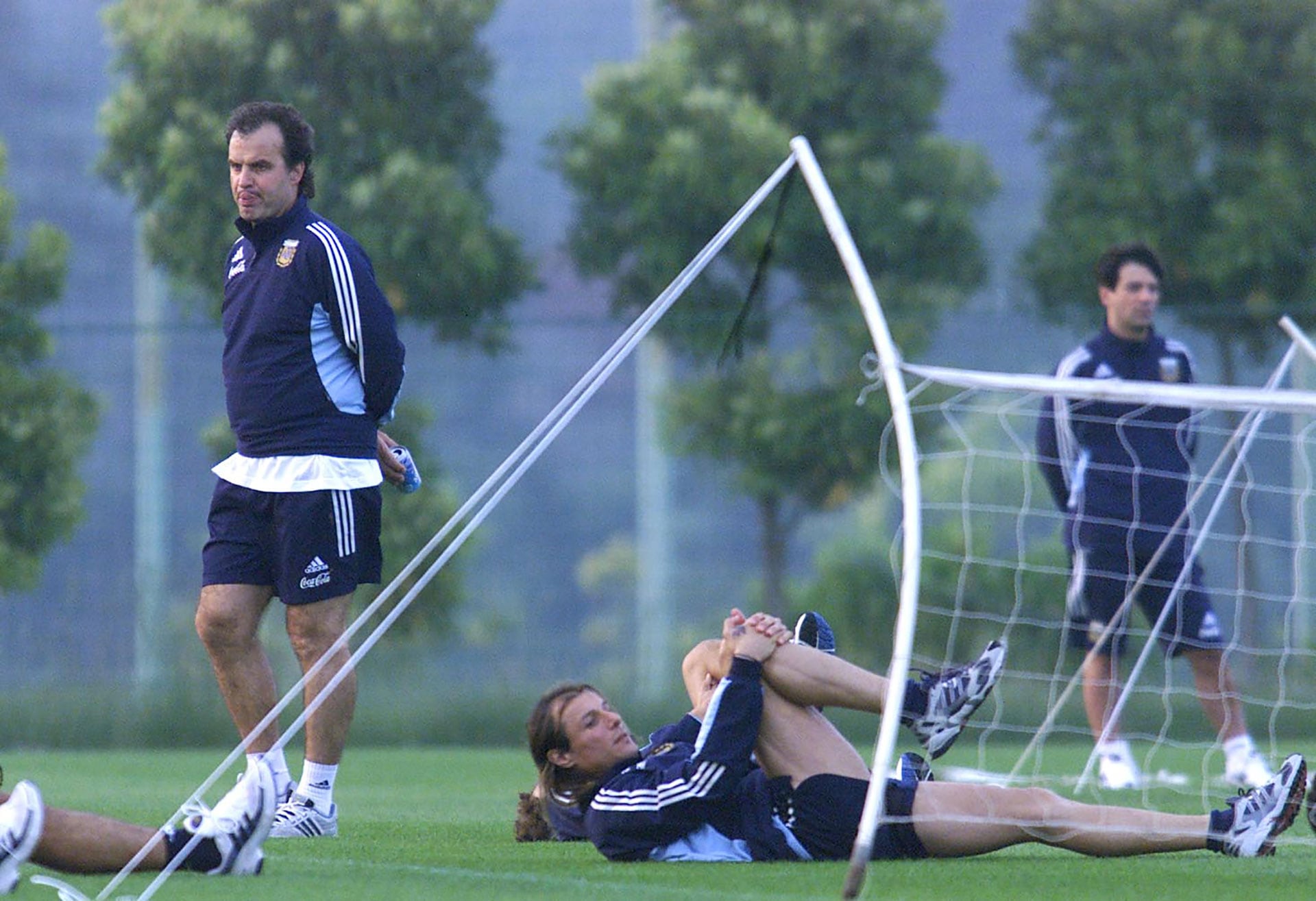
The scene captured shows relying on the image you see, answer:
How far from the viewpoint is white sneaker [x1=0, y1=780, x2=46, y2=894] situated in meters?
4.31

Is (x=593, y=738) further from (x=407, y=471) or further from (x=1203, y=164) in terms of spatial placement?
(x=1203, y=164)

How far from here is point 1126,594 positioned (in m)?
8.37

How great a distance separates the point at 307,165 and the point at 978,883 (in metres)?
2.86

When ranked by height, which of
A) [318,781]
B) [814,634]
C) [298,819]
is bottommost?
[298,819]

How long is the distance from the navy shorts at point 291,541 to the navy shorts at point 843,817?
1494mm

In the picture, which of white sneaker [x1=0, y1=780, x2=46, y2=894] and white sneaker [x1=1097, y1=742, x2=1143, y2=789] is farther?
white sneaker [x1=1097, y1=742, x2=1143, y2=789]

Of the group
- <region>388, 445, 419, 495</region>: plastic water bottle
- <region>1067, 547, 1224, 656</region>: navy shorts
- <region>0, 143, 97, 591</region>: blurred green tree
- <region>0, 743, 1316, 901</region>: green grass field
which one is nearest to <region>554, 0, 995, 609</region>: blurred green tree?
<region>0, 143, 97, 591</region>: blurred green tree

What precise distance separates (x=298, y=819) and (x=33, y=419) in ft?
25.1

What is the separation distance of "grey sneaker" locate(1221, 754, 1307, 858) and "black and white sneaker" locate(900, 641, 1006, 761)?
0.68m

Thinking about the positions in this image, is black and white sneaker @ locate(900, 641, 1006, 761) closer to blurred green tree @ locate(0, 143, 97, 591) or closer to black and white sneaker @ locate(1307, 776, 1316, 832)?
black and white sneaker @ locate(1307, 776, 1316, 832)

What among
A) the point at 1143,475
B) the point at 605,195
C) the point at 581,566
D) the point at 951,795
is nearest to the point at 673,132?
the point at 605,195

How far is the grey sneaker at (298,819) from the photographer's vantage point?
5.94 metres

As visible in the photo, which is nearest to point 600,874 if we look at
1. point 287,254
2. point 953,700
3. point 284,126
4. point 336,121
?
point 953,700

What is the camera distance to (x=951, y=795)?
201 inches
